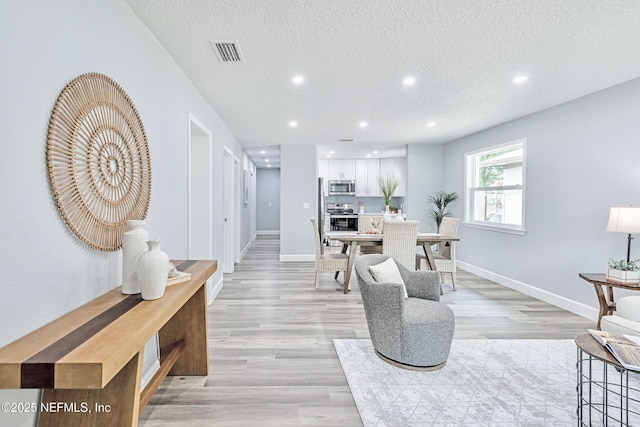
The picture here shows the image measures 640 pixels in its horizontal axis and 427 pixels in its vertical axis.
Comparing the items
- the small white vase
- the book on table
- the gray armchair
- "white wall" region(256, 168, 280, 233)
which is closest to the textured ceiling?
the small white vase

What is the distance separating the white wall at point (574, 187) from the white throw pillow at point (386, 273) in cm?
233

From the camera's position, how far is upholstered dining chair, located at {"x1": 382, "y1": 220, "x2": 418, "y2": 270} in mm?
4207

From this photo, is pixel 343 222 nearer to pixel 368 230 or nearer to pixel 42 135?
pixel 368 230

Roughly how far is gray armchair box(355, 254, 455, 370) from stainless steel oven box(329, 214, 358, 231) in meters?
6.12

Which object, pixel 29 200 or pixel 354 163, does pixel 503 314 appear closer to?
pixel 29 200

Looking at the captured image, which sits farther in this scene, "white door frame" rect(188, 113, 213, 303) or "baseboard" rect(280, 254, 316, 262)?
"baseboard" rect(280, 254, 316, 262)

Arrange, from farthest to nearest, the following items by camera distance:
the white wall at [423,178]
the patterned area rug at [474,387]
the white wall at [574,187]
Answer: the white wall at [423,178] → the white wall at [574,187] → the patterned area rug at [474,387]

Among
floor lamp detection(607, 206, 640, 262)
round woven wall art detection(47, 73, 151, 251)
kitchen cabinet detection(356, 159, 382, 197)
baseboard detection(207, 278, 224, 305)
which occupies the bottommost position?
baseboard detection(207, 278, 224, 305)

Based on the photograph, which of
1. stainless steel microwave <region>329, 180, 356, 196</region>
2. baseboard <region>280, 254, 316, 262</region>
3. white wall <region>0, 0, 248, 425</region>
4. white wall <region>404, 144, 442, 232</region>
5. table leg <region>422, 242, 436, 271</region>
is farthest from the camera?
stainless steel microwave <region>329, 180, 356, 196</region>

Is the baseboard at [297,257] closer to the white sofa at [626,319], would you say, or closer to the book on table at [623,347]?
the white sofa at [626,319]

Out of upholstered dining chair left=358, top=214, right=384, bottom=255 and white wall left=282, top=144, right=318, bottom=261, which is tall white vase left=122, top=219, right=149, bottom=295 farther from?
white wall left=282, top=144, right=318, bottom=261

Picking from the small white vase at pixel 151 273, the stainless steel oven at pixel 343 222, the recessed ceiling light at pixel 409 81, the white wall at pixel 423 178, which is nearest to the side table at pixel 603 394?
the small white vase at pixel 151 273

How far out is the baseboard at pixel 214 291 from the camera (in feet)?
13.0

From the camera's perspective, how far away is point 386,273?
273cm
